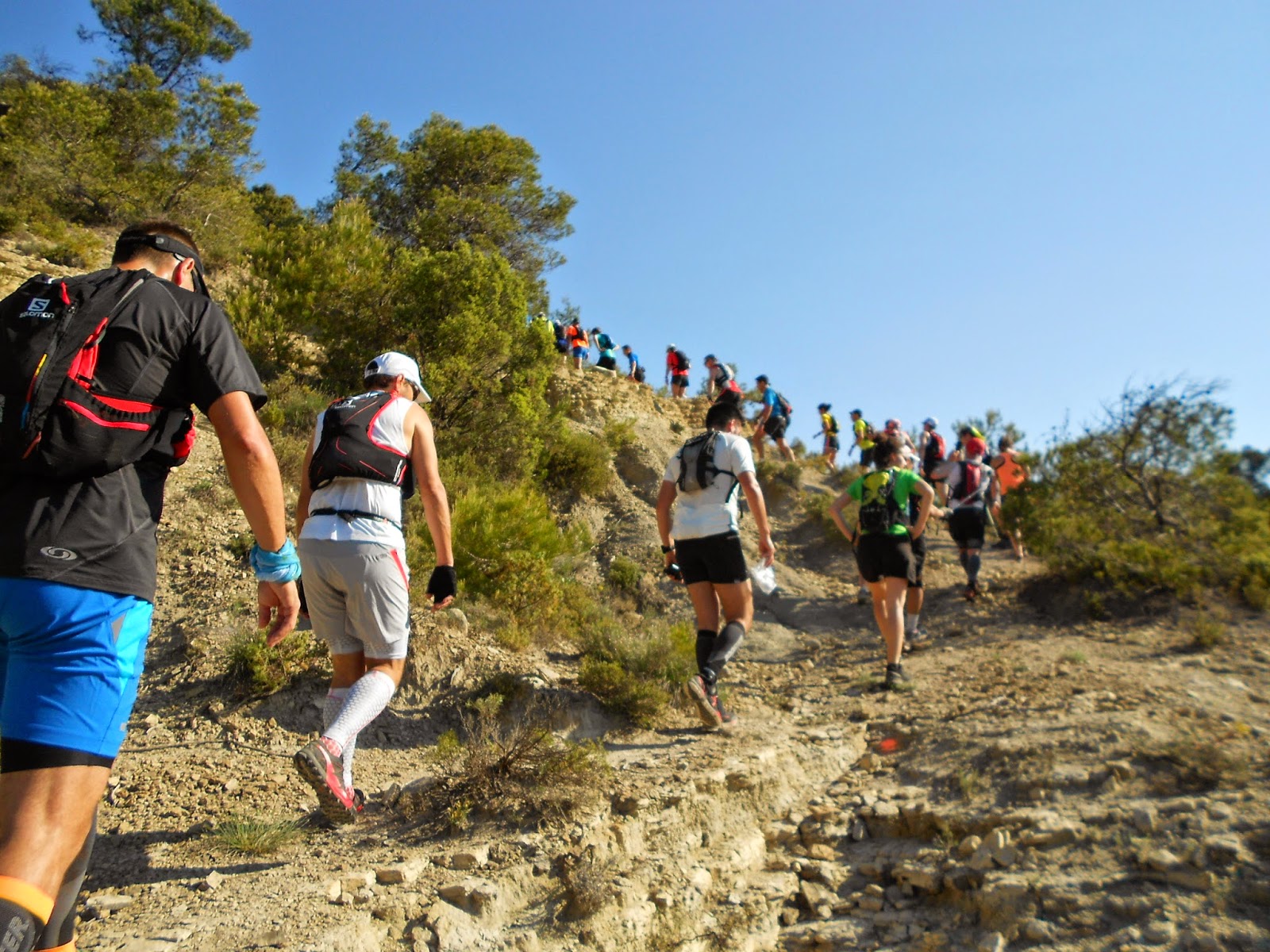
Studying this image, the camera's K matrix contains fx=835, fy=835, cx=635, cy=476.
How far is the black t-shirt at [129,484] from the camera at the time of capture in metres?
1.82

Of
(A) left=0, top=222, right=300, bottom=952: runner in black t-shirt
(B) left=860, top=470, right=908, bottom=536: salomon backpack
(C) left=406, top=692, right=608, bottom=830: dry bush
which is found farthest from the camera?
(B) left=860, top=470, right=908, bottom=536: salomon backpack

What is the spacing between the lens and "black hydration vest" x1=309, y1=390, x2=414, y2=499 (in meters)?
3.31

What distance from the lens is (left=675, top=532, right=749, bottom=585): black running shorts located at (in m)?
5.09

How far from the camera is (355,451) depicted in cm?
333

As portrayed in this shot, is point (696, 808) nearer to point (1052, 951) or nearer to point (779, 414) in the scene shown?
point (1052, 951)

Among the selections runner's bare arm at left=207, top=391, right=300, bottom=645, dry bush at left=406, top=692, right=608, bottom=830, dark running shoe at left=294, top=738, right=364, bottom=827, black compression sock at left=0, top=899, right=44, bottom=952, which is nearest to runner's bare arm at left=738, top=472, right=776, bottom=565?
dry bush at left=406, top=692, right=608, bottom=830

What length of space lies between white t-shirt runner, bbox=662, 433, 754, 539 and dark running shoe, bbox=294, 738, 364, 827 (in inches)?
105

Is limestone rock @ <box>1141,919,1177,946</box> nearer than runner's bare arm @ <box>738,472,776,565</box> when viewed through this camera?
Yes

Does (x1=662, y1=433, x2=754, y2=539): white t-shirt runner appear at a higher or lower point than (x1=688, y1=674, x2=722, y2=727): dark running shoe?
higher

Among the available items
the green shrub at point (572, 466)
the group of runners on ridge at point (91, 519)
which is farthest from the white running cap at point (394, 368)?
the green shrub at point (572, 466)

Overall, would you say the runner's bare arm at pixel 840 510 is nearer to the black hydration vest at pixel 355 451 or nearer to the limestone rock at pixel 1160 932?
the limestone rock at pixel 1160 932

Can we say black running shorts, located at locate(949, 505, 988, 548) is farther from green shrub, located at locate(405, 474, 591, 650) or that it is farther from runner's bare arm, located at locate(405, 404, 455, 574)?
runner's bare arm, located at locate(405, 404, 455, 574)

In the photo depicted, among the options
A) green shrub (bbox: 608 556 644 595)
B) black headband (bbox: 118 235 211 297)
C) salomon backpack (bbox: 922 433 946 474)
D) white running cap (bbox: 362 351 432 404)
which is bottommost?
green shrub (bbox: 608 556 644 595)

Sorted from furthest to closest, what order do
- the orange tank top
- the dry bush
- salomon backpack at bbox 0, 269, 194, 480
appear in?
the orange tank top < the dry bush < salomon backpack at bbox 0, 269, 194, 480
